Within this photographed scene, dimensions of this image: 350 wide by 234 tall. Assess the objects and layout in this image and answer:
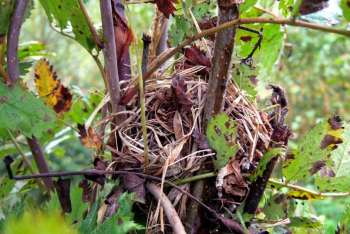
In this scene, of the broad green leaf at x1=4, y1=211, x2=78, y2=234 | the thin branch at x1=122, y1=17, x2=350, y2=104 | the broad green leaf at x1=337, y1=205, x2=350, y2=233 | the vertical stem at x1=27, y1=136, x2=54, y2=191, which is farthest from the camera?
the vertical stem at x1=27, y1=136, x2=54, y2=191

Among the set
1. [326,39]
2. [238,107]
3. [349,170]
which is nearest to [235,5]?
[238,107]

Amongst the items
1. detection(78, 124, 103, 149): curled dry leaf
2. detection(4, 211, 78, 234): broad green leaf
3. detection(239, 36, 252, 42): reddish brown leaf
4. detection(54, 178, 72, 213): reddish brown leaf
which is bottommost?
detection(54, 178, 72, 213): reddish brown leaf

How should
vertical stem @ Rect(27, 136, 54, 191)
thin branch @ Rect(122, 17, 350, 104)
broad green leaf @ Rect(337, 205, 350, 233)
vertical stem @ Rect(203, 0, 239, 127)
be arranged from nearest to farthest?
thin branch @ Rect(122, 17, 350, 104) < vertical stem @ Rect(203, 0, 239, 127) < broad green leaf @ Rect(337, 205, 350, 233) < vertical stem @ Rect(27, 136, 54, 191)

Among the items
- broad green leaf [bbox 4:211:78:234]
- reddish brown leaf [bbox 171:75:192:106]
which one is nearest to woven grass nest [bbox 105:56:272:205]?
reddish brown leaf [bbox 171:75:192:106]

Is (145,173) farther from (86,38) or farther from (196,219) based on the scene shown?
(86,38)

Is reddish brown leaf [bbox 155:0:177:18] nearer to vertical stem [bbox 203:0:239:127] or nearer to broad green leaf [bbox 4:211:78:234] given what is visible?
vertical stem [bbox 203:0:239:127]

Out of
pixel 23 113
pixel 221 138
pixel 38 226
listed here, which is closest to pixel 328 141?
pixel 221 138
